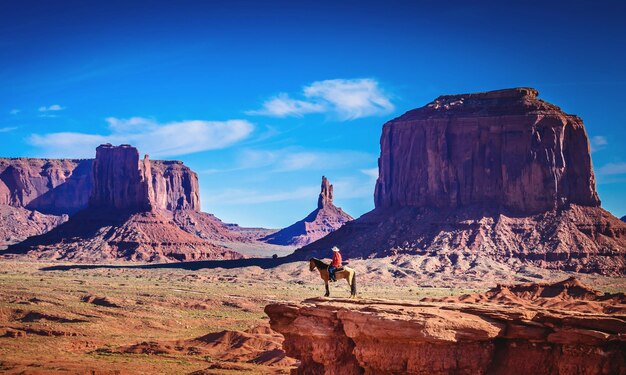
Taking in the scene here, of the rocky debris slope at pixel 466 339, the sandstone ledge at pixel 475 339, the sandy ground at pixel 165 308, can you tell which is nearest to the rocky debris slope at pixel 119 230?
the sandy ground at pixel 165 308

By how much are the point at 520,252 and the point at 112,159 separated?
101154mm

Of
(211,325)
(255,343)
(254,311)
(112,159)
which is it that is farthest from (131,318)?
(112,159)

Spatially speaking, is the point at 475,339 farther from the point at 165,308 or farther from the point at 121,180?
the point at 121,180

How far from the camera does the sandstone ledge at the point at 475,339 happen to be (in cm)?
1934

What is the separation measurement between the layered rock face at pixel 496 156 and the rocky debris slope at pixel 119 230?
46.8 m

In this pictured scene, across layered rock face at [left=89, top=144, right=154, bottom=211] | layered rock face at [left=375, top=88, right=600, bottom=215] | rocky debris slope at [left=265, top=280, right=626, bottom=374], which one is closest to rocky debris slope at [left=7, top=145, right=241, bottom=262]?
layered rock face at [left=89, top=144, right=154, bottom=211]

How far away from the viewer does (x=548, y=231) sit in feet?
370

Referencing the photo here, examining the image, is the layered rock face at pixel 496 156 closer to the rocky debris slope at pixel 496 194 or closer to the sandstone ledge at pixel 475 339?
the rocky debris slope at pixel 496 194

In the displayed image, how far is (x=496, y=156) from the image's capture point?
12262 centimetres

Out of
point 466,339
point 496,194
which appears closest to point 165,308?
point 466,339

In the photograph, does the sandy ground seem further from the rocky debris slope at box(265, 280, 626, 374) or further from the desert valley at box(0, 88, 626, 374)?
the rocky debris slope at box(265, 280, 626, 374)

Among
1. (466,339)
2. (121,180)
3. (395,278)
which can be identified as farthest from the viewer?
(121,180)

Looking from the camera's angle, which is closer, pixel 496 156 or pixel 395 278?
pixel 395 278

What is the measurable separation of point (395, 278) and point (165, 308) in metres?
40.2
